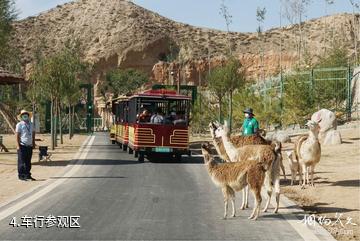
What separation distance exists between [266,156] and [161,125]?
1225cm

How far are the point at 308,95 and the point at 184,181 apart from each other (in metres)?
21.3

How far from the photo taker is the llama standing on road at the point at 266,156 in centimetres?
1178

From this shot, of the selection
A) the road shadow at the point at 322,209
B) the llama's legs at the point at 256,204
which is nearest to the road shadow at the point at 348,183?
the road shadow at the point at 322,209

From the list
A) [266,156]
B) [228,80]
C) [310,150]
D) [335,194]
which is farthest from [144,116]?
[228,80]

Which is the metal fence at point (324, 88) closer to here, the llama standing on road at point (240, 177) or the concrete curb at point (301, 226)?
the concrete curb at point (301, 226)

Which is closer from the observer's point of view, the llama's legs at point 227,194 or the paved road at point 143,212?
the paved road at point 143,212

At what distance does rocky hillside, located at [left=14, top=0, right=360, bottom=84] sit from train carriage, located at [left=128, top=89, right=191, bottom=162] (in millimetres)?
89306

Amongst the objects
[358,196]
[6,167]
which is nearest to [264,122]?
[6,167]

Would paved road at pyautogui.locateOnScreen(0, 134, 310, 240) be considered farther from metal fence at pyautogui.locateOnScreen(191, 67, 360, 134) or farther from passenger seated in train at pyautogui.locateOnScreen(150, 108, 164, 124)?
metal fence at pyautogui.locateOnScreen(191, 67, 360, 134)

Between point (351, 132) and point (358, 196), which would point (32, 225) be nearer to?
point (358, 196)

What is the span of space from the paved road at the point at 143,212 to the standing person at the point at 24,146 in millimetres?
1446

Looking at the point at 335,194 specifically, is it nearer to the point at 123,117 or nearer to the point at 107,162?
the point at 107,162

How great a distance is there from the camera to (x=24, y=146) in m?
17.7

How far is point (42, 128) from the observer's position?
6719cm
